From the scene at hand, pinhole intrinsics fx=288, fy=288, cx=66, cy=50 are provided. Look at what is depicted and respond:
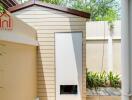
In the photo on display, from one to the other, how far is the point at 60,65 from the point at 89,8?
13.0 metres

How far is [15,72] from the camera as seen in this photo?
17.0 feet

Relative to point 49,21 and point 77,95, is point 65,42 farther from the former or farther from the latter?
point 77,95

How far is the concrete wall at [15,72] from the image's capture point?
436 cm

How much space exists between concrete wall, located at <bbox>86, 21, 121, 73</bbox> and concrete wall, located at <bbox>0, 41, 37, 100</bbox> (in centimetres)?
524

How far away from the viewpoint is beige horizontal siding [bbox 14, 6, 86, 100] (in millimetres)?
8195


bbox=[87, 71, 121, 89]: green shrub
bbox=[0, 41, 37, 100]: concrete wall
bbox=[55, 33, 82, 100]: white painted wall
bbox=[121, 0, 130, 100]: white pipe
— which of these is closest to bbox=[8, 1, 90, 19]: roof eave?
bbox=[55, 33, 82, 100]: white painted wall

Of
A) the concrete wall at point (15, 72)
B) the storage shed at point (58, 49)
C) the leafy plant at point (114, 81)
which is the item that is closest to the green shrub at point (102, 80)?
the leafy plant at point (114, 81)

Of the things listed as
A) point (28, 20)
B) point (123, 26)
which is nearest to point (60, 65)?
point (28, 20)

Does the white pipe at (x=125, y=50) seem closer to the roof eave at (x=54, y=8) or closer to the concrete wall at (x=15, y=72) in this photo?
the concrete wall at (x=15, y=72)

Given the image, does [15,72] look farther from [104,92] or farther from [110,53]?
[110,53]

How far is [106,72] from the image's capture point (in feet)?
39.5

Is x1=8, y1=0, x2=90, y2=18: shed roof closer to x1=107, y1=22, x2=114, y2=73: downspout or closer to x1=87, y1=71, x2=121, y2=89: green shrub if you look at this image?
x1=87, y1=71, x2=121, y2=89: green shrub

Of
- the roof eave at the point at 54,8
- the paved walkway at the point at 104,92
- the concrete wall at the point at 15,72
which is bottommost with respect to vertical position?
the paved walkway at the point at 104,92

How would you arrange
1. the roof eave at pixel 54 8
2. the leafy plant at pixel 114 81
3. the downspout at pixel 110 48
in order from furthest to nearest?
the downspout at pixel 110 48
the leafy plant at pixel 114 81
the roof eave at pixel 54 8
